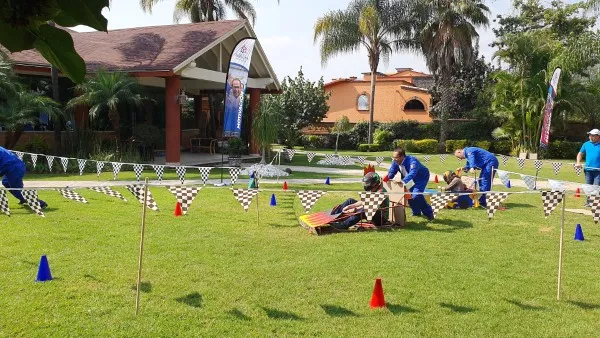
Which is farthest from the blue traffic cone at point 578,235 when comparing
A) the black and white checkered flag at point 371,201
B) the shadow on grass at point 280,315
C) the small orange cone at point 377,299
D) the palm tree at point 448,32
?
the palm tree at point 448,32

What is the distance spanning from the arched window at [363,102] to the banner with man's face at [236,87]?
2536 cm

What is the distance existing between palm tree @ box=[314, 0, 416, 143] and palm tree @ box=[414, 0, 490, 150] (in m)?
1.07

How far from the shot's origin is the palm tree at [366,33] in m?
34.9

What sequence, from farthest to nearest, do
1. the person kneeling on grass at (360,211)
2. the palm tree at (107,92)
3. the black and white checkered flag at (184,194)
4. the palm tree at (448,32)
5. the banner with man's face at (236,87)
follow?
the palm tree at (448,32) < the banner with man's face at (236,87) < the palm tree at (107,92) < the person kneeling on grass at (360,211) < the black and white checkered flag at (184,194)

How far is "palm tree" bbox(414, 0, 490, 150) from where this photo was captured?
33688 mm

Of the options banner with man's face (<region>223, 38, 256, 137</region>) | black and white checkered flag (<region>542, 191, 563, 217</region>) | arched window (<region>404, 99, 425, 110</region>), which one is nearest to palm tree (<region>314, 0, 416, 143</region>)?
arched window (<region>404, 99, 425, 110</region>)

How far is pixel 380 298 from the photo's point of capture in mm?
5430

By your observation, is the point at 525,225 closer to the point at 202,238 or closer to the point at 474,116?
the point at 202,238

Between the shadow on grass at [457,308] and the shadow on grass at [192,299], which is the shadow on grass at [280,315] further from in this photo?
the shadow on grass at [457,308]

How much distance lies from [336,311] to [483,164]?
25.1ft

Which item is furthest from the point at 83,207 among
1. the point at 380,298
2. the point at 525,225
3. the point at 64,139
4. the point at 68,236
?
the point at 64,139

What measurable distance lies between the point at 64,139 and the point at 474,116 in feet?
88.9

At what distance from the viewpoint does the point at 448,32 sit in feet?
111

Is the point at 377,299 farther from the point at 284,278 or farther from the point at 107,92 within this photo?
the point at 107,92
